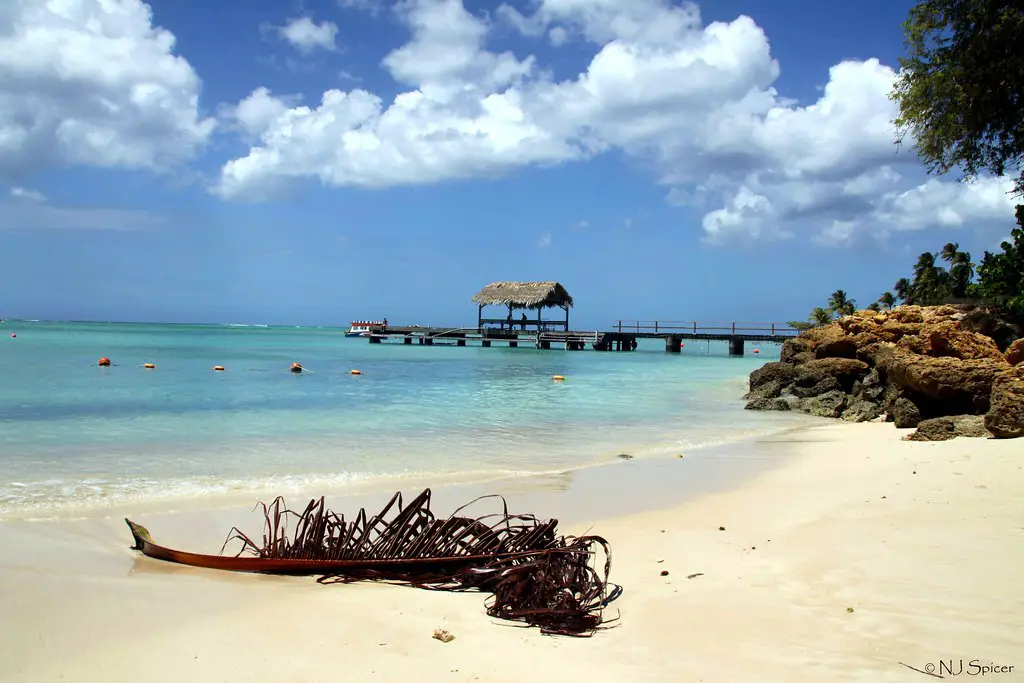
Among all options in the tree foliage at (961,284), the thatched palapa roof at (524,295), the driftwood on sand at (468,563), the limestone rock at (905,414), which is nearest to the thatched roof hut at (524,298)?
the thatched palapa roof at (524,295)

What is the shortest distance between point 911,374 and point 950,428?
179cm

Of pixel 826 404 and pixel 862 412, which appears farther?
pixel 826 404

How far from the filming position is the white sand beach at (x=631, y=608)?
2910mm

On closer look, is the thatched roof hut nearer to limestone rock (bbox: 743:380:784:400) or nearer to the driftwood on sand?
limestone rock (bbox: 743:380:784:400)

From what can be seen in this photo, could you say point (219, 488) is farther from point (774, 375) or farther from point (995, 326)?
point (995, 326)

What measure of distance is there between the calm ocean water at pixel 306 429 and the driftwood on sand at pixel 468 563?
3146 millimetres

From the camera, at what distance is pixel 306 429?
452 inches

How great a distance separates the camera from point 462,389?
19359 mm

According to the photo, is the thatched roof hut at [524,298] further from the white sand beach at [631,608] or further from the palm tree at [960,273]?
the white sand beach at [631,608]

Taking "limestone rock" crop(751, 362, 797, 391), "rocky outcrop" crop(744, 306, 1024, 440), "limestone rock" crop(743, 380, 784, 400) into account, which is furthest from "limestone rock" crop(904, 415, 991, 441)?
"limestone rock" crop(751, 362, 797, 391)

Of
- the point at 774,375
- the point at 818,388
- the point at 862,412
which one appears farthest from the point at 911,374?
the point at 774,375

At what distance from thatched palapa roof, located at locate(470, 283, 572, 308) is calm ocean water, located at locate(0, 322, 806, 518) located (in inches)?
895

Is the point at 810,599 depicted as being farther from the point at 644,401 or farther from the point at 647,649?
the point at 644,401

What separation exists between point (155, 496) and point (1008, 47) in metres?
11.6
